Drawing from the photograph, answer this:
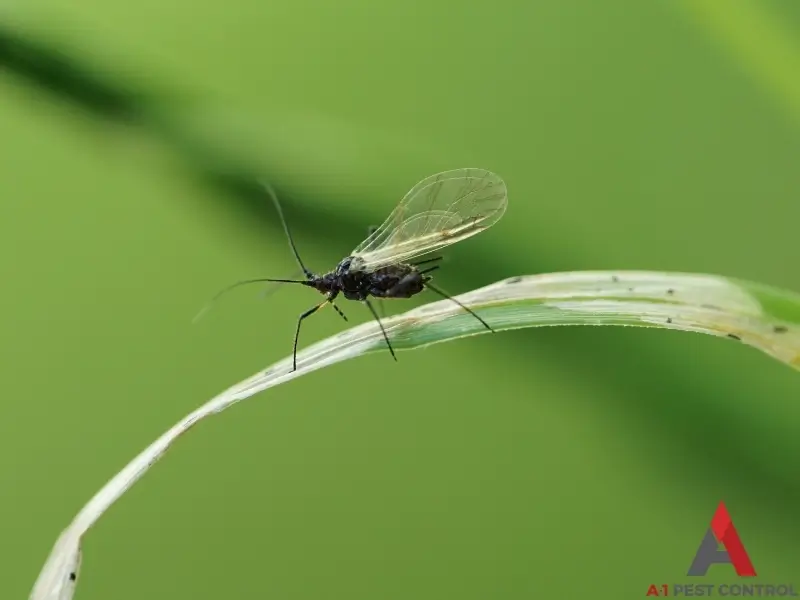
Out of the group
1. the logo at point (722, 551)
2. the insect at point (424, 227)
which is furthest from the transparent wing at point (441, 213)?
the logo at point (722, 551)

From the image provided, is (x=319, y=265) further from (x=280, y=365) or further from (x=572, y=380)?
(x=280, y=365)

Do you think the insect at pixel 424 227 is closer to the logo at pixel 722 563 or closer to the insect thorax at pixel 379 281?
the insect thorax at pixel 379 281

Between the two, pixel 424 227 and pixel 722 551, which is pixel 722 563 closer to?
pixel 722 551

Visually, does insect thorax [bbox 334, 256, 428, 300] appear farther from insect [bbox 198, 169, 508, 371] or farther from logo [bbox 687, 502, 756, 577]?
logo [bbox 687, 502, 756, 577]

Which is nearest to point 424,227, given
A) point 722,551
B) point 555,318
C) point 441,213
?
point 441,213

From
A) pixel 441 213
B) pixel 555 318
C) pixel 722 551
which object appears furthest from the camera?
pixel 722 551

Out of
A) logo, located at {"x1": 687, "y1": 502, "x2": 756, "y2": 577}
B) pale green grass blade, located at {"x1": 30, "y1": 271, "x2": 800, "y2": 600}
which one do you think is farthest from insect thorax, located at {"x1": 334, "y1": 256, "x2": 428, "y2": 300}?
logo, located at {"x1": 687, "y1": 502, "x2": 756, "y2": 577}

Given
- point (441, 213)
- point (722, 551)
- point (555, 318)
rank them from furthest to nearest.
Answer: point (722, 551) < point (441, 213) < point (555, 318)
